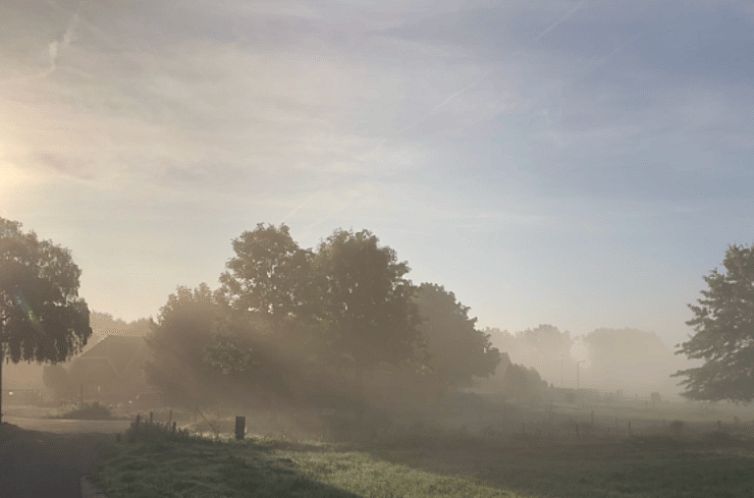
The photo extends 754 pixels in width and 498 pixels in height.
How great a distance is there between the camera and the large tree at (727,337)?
229ft

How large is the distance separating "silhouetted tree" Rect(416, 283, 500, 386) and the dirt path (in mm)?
54135

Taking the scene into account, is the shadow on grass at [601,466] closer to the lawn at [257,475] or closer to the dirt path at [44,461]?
the lawn at [257,475]

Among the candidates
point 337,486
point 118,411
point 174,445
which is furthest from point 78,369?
point 337,486

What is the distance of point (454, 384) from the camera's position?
289 ft

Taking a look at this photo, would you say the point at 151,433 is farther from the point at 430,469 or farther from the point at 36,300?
the point at 36,300

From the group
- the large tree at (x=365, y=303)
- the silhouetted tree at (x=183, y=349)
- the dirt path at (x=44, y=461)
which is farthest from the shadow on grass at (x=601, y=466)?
the silhouetted tree at (x=183, y=349)

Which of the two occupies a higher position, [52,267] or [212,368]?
[52,267]

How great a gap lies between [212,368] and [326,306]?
12620 mm

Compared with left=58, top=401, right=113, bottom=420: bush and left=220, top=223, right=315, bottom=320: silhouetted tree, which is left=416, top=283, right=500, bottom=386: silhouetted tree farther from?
left=58, top=401, right=113, bottom=420: bush

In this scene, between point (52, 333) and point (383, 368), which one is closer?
point (52, 333)

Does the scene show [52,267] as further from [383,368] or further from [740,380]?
[740,380]

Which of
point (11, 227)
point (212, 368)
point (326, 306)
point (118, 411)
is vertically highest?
point (11, 227)

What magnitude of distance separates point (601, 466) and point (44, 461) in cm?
2367

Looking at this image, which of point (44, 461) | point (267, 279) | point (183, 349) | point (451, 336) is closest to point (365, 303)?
point (267, 279)
